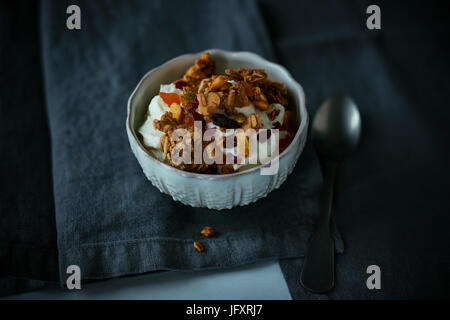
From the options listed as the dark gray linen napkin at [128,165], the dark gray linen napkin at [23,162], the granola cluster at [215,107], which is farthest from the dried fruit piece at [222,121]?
the dark gray linen napkin at [23,162]

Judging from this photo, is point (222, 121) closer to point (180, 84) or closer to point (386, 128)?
point (180, 84)

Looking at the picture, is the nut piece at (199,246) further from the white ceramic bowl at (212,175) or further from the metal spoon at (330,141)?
the metal spoon at (330,141)

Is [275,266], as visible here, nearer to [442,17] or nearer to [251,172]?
[251,172]

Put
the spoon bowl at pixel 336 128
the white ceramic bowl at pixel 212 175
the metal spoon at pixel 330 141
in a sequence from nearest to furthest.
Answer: the white ceramic bowl at pixel 212 175, the metal spoon at pixel 330 141, the spoon bowl at pixel 336 128

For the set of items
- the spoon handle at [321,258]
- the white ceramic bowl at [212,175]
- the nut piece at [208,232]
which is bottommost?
the spoon handle at [321,258]

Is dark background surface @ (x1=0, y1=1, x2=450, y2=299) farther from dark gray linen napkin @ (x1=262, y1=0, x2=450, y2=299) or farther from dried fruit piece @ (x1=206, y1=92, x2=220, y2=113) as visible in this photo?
dried fruit piece @ (x1=206, y1=92, x2=220, y2=113)

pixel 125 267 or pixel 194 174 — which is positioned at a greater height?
pixel 194 174
